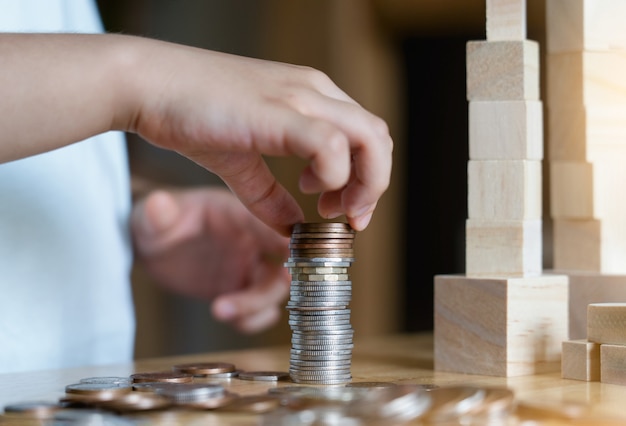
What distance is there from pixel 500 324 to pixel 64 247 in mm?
741

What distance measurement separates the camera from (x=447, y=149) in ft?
13.1

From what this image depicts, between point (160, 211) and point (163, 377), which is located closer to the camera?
point (163, 377)

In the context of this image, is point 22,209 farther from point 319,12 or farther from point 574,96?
point 319,12

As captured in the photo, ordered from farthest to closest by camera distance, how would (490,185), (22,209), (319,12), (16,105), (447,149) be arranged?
(447,149), (319,12), (22,209), (490,185), (16,105)

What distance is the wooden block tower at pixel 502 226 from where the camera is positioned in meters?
1.08

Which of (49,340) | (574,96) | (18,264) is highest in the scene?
(574,96)

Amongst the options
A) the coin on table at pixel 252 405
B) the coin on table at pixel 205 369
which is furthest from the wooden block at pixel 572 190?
the coin on table at pixel 252 405

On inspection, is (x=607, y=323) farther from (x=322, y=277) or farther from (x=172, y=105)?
(x=172, y=105)

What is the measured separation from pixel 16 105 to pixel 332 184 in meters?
0.29

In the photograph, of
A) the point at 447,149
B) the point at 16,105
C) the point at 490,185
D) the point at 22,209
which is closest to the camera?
the point at 16,105

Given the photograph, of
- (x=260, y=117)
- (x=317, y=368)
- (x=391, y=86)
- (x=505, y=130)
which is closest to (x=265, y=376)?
(x=317, y=368)

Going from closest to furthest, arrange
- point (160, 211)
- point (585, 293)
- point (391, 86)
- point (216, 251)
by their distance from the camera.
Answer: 1. point (585, 293)
2. point (160, 211)
3. point (216, 251)
4. point (391, 86)

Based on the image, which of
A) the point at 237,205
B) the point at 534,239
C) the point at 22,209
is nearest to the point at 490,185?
the point at 534,239

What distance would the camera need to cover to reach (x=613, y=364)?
3.22ft
